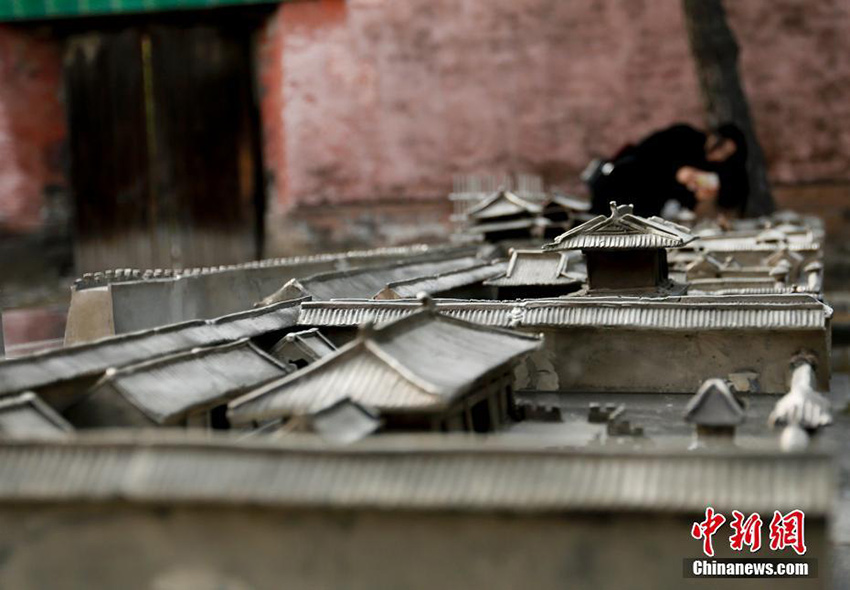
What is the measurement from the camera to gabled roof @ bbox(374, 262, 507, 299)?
12238 millimetres

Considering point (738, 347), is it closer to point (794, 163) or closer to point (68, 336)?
point (68, 336)

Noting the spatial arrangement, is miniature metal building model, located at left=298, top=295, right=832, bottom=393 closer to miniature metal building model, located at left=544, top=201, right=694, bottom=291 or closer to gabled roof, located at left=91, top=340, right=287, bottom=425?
miniature metal building model, located at left=544, top=201, right=694, bottom=291

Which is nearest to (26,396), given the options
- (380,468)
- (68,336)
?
(380,468)

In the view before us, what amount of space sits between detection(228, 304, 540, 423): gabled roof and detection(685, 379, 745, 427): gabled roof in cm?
143

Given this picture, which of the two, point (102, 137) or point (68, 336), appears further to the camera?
point (102, 137)

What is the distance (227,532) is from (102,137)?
70.5 ft

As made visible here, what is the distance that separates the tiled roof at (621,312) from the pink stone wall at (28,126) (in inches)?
643

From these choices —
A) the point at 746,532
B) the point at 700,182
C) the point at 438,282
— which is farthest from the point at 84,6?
the point at 746,532

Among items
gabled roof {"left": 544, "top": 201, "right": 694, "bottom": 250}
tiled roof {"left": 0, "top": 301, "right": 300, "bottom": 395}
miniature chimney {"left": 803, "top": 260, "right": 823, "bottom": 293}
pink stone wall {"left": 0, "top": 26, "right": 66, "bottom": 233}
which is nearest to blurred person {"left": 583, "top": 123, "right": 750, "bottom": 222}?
miniature chimney {"left": 803, "top": 260, "right": 823, "bottom": 293}

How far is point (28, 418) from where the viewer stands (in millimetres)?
7105

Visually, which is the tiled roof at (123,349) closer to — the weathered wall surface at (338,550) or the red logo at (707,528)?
the weathered wall surface at (338,550)

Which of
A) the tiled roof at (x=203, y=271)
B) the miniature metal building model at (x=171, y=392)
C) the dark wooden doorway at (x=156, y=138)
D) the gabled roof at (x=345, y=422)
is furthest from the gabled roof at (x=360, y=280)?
the dark wooden doorway at (x=156, y=138)

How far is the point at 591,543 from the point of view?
579cm

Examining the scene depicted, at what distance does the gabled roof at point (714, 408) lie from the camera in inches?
292
